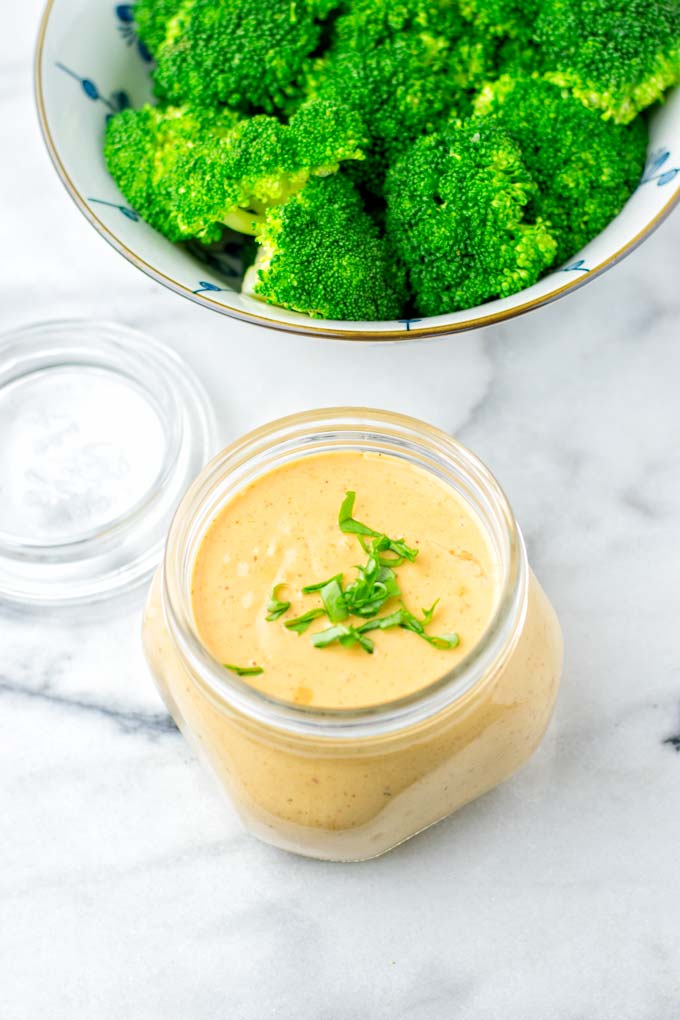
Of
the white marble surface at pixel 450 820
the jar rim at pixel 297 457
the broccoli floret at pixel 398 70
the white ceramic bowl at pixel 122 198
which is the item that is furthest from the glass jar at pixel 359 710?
the broccoli floret at pixel 398 70

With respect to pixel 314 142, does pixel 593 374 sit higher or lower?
lower

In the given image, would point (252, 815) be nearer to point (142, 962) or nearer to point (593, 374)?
point (142, 962)

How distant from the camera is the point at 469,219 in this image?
1.56 m

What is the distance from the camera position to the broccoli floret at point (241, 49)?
1.64 meters

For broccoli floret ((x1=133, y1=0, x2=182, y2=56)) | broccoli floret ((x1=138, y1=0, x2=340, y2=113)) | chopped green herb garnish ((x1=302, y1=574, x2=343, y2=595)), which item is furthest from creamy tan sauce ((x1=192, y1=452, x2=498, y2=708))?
broccoli floret ((x1=133, y1=0, x2=182, y2=56))

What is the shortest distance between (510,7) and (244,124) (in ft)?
1.38

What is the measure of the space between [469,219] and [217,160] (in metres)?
0.35

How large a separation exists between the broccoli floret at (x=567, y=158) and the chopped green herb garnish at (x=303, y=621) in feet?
2.18

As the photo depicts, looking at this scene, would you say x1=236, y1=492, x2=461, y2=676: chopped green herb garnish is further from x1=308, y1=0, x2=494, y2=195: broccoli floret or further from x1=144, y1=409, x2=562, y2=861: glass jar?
x1=308, y1=0, x2=494, y2=195: broccoli floret

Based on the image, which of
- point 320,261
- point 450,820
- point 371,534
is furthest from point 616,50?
point 450,820

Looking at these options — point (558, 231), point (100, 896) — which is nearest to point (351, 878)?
point (100, 896)

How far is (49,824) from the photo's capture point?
1502 mm

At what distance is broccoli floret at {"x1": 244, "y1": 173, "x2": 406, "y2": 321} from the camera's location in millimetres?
1549

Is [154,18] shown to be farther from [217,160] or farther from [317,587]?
A: [317,587]
